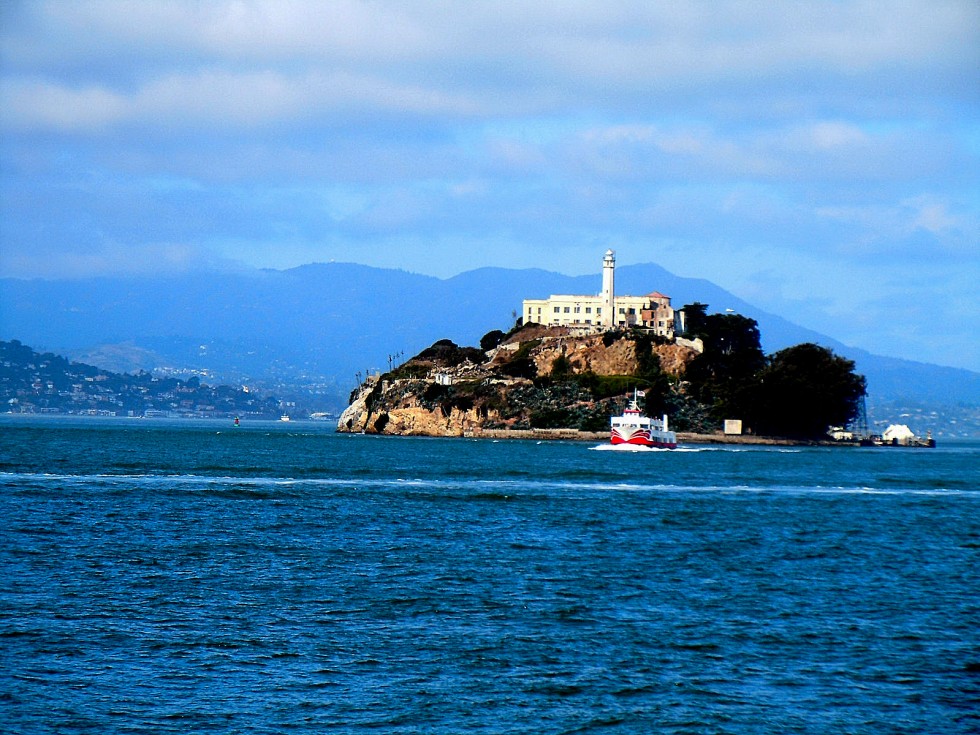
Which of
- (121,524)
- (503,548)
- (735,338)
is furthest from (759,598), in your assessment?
(735,338)

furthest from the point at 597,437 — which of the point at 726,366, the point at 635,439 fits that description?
the point at 635,439

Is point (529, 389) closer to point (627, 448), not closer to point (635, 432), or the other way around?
point (635, 432)

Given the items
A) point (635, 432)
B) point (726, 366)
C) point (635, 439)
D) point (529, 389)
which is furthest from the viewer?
point (726, 366)

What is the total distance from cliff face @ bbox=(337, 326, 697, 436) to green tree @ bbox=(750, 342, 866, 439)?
515 inches

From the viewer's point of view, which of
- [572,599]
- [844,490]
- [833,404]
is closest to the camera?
[572,599]

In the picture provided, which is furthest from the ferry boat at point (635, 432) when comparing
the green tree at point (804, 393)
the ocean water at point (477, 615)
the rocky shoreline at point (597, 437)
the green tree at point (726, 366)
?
the ocean water at point (477, 615)

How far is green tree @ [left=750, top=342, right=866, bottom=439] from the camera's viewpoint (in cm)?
17175

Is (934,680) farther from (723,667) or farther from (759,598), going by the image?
(759,598)

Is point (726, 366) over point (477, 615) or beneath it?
over

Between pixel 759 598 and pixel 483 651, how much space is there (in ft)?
33.8

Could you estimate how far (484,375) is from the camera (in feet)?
610

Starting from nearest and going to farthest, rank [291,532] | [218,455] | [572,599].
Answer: [572,599]
[291,532]
[218,455]

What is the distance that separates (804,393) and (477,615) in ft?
495

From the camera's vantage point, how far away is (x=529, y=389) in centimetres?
17962
